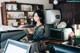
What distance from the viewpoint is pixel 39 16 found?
341 cm

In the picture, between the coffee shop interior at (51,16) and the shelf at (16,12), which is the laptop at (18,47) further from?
the shelf at (16,12)

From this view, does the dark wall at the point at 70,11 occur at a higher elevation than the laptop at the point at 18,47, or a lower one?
higher

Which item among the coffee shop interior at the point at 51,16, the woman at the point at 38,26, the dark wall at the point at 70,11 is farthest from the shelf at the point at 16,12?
the woman at the point at 38,26

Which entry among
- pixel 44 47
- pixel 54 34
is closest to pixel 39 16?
pixel 44 47

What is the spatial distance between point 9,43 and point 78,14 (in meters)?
4.65

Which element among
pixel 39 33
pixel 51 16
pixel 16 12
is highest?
pixel 16 12

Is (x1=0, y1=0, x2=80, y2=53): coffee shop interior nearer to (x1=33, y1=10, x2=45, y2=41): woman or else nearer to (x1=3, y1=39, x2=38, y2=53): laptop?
A: (x1=33, y1=10, x2=45, y2=41): woman

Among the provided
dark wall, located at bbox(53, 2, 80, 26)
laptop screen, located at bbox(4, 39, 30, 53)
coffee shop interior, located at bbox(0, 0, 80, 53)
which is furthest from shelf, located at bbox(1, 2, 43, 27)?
laptop screen, located at bbox(4, 39, 30, 53)

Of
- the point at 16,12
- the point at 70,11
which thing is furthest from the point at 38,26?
the point at 70,11

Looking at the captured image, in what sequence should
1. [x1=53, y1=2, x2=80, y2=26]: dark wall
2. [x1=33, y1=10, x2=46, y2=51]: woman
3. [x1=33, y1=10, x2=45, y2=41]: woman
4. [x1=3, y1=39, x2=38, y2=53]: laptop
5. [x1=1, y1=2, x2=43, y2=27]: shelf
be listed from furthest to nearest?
[x1=53, y1=2, x2=80, y2=26]: dark wall, [x1=1, y1=2, x2=43, y2=27]: shelf, [x1=33, y1=10, x2=45, y2=41]: woman, [x1=33, y1=10, x2=46, y2=51]: woman, [x1=3, y1=39, x2=38, y2=53]: laptop

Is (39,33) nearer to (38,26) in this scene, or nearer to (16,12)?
(38,26)

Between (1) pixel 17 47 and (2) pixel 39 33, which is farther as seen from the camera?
(2) pixel 39 33

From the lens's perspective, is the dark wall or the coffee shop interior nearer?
the coffee shop interior

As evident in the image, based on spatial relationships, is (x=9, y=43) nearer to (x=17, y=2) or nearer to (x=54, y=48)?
(x=54, y=48)
